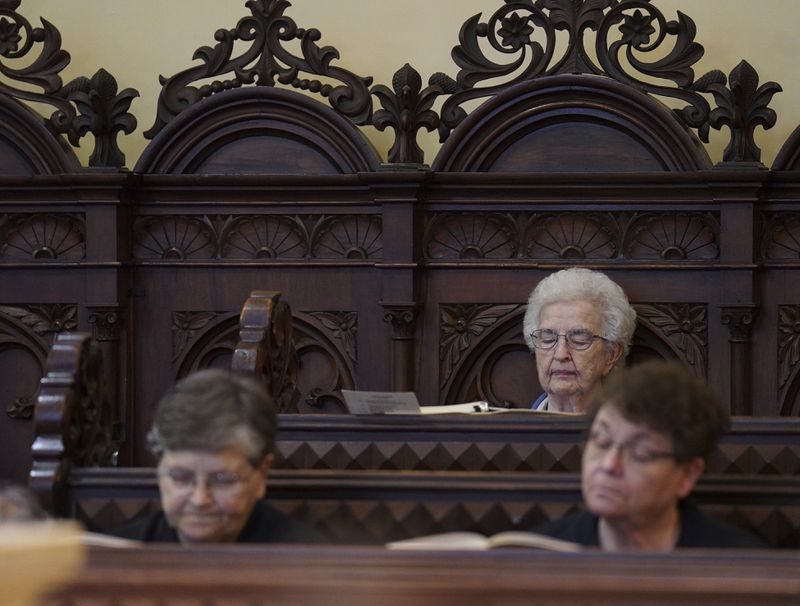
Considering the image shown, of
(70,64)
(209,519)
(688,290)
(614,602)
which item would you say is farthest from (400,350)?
(614,602)

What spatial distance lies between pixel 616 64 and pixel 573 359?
A: 3.95 ft

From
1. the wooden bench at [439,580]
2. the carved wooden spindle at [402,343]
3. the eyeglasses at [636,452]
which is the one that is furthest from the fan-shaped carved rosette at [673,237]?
the wooden bench at [439,580]

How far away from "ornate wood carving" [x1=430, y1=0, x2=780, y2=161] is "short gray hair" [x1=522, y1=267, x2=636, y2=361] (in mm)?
736

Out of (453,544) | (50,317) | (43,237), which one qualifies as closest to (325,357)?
(50,317)

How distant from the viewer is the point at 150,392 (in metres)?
5.56

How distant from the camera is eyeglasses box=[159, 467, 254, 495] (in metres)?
2.86

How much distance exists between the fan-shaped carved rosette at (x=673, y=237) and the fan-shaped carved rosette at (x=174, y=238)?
170 cm

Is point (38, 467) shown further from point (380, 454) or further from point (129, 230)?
point (129, 230)

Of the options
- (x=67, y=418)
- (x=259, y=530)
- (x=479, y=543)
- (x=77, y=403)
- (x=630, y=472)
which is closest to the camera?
(x=479, y=543)

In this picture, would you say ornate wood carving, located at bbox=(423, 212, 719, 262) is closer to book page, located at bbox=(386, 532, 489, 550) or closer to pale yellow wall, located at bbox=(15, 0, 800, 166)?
pale yellow wall, located at bbox=(15, 0, 800, 166)

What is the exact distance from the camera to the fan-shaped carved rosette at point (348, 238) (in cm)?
548

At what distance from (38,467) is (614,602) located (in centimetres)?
174

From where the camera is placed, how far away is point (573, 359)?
5008 millimetres

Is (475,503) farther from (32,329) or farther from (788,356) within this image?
(32,329)
